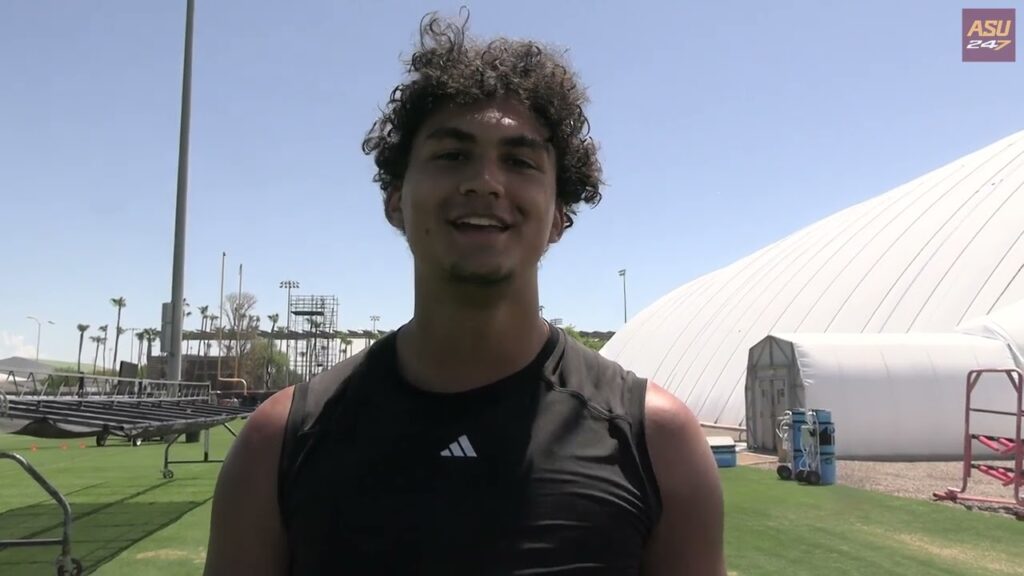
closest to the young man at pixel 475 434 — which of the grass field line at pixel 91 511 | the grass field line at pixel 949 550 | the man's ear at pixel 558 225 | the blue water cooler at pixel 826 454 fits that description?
the man's ear at pixel 558 225

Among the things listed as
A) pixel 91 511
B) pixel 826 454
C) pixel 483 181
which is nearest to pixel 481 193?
pixel 483 181

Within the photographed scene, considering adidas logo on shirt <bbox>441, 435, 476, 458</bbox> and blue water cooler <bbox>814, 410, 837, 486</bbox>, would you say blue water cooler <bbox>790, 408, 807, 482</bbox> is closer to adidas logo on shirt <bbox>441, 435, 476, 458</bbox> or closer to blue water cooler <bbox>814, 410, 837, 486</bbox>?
blue water cooler <bbox>814, 410, 837, 486</bbox>

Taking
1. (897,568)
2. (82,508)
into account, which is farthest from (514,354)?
(82,508)

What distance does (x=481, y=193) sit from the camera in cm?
152

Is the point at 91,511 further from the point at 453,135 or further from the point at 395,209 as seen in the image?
the point at 453,135

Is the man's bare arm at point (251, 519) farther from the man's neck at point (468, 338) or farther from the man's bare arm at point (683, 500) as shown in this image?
the man's bare arm at point (683, 500)

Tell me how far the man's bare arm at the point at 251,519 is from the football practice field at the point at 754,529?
5.99 metres

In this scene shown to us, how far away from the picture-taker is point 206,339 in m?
81.1

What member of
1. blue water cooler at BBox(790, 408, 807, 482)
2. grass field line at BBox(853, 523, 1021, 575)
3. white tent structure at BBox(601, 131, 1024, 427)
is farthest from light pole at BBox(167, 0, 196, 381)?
grass field line at BBox(853, 523, 1021, 575)

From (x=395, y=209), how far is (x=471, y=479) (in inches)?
27.1

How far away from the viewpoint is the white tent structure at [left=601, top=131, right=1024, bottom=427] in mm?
20875

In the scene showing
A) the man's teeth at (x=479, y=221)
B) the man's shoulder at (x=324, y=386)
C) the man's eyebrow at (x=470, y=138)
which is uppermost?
the man's eyebrow at (x=470, y=138)

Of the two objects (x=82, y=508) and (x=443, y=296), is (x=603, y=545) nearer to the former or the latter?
(x=443, y=296)

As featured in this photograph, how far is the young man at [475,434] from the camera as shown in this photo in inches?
55.2
